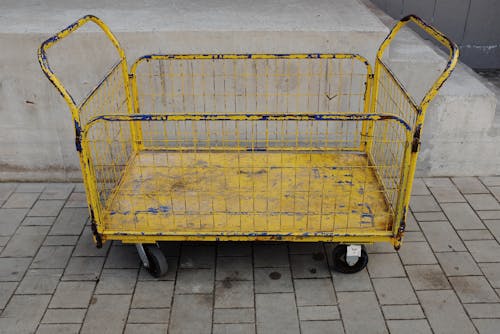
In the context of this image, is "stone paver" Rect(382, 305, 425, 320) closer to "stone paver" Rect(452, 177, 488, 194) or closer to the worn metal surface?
the worn metal surface

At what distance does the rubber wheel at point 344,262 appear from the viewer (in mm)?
4195

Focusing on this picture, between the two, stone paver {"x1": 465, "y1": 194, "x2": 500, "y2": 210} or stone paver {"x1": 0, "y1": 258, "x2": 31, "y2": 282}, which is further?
stone paver {"x1": 465, "y1": 194, "x2": 500, "y2": 210}

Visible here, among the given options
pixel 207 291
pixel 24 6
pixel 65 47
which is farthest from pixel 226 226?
pixel 24 6

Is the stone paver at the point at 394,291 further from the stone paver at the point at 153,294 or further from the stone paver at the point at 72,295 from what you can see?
the stone paver at the point at 72,295

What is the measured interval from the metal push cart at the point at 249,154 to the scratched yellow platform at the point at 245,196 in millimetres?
12

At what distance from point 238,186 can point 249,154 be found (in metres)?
0.59

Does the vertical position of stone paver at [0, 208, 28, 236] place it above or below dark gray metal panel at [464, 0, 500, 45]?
below

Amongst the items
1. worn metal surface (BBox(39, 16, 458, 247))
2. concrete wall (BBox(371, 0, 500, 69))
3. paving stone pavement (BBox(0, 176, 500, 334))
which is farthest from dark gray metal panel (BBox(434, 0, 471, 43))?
paving stone pavement (BBox(0, 176, 500, 334))

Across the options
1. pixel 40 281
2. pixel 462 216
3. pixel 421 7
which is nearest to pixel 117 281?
pixel 40 281

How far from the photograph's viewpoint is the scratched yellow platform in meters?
4.09

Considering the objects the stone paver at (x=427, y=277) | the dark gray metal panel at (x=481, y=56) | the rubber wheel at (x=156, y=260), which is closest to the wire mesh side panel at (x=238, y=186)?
the rubber wheel at (x=156, y=260)

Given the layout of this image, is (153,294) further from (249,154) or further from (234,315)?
(249,154)

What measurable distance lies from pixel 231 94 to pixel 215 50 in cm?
44

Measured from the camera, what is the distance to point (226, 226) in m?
4.07
